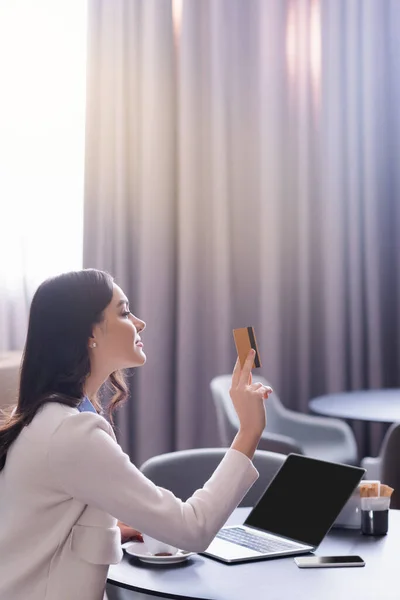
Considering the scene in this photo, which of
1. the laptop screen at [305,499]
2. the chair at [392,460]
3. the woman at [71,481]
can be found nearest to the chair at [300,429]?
the chair at [392,460]

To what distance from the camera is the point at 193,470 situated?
2467 mm

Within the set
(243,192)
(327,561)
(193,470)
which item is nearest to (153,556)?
(327,561)

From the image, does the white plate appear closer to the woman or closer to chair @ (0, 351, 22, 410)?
the woman

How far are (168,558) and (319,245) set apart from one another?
10.3 feet

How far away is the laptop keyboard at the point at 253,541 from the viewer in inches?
69.2

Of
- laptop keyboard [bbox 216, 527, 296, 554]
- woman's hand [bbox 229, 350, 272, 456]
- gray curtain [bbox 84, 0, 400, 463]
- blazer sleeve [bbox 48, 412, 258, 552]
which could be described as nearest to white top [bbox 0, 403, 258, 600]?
blazer sleeve [bbox 48, 412, 258, 552]

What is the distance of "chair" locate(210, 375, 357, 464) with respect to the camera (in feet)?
11.7

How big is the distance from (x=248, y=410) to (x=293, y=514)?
14.2 inches

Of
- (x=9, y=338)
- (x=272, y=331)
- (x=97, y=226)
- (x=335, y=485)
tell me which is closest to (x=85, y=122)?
(x=97, y=226)

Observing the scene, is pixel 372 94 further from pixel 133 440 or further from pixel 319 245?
pixel 133 440

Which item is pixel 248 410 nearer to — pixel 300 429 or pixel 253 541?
pixel 253 541

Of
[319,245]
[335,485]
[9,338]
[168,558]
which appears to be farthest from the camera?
[319,245]

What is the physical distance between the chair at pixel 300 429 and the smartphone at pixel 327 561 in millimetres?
1761

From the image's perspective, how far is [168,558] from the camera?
1.68 m
